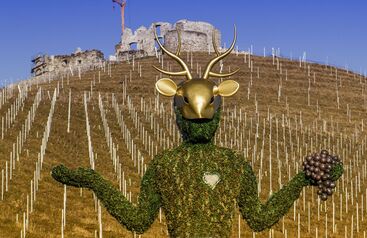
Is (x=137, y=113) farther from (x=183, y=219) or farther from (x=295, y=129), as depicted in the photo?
(x=183, y=219)

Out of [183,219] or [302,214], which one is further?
[302,214]

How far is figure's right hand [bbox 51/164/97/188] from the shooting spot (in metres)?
7.23

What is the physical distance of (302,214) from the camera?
1975 cm

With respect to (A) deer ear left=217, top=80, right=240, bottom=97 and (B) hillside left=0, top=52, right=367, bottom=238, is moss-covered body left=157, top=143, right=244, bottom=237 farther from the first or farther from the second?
(B) hillside left=0, top=52, right=367, bottom=238

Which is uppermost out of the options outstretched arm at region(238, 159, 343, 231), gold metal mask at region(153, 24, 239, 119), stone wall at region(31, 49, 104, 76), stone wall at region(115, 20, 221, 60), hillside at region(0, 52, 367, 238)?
stone wall at region(115, 20, 221, 60)

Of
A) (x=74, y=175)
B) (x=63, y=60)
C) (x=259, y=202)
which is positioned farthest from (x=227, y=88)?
(x=63, y=60)

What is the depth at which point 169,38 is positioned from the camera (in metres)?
68.2

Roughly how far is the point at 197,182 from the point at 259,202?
82 cm

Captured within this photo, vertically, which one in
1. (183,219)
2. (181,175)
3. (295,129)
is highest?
(295,129)

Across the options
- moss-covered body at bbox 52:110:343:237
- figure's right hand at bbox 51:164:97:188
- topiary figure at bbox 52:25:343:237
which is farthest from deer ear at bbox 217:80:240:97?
figure's right hand at bbox 51:164:97:188

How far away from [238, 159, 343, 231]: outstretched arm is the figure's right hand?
5.55ft

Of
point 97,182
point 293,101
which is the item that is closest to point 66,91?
point 293,101

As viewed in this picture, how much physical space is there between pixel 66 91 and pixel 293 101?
1463 cm

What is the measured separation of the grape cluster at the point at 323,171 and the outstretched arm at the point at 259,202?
0.15 m
